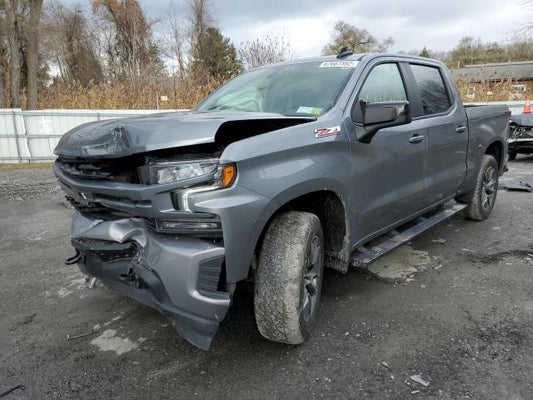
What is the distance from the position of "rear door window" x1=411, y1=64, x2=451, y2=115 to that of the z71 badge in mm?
1567

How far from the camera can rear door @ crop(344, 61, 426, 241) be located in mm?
3172

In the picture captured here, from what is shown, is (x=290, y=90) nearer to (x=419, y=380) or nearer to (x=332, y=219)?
(x=332, y=219)

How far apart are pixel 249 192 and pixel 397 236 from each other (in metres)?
1.96

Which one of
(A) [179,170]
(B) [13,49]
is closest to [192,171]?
(A) [179,170]

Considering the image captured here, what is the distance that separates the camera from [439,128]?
4160mm

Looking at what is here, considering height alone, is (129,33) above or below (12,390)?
above

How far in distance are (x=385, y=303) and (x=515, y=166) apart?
8.46 metres

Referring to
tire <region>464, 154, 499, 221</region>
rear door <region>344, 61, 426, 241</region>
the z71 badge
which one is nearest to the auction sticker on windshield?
rear door <region>344, 61, 426, 241</region>

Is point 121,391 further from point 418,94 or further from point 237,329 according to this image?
point 418,94

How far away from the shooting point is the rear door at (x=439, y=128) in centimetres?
402

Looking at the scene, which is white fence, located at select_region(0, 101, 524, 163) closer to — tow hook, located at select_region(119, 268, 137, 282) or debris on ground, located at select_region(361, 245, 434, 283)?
debris on ground, located at select_region(361, 245, 434, 283)

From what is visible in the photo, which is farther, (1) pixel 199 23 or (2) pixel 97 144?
(1) pixel 199 23

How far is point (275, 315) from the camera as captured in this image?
8.38 ft

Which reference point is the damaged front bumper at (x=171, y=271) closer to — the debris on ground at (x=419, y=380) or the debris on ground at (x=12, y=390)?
the debris on ground at (x=12, y=390)
